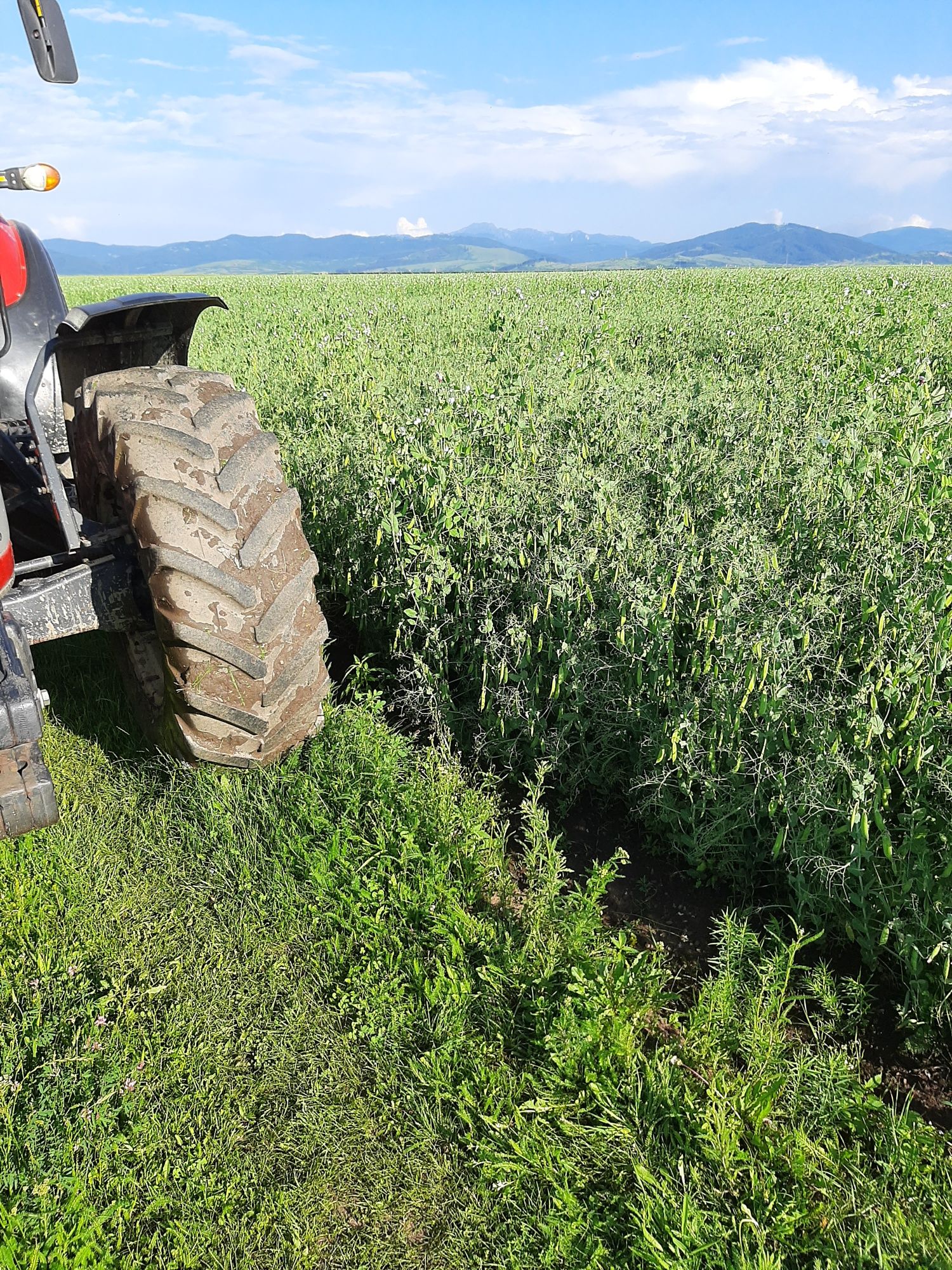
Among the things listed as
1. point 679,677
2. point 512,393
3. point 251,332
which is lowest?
point 251,332

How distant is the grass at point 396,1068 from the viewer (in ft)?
5.45

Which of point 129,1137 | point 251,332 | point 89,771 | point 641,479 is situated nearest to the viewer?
point 129,1137

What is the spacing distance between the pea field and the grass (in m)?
0.01

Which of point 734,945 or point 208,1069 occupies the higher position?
point 734,945

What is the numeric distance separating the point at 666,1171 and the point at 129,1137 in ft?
4.14

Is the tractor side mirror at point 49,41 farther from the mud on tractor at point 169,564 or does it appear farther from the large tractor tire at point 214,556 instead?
Answer: the large tractor tire at point 214,556

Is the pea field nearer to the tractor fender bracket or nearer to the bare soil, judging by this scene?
the bare soil

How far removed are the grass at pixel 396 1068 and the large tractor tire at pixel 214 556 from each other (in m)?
A: 0.35

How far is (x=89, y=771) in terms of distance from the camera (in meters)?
3.07

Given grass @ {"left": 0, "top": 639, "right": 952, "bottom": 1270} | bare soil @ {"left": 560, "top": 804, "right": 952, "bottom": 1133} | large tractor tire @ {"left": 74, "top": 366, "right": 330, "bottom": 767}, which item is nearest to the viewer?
grass @ {"left": 0, "top": 639, "right": 952, "bottom": 1270}

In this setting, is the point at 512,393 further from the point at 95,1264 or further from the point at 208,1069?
the point at 95,1264

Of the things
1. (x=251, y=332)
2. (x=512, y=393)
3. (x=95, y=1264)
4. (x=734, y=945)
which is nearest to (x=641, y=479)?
(x=512, y=393)

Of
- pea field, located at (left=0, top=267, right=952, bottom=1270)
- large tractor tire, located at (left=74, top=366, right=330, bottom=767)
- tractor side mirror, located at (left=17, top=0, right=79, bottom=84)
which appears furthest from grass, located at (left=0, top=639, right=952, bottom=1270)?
tractor side mirror, located at (left=17, top=0, right=79, bottom=84)

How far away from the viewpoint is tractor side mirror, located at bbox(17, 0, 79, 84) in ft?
7.35
